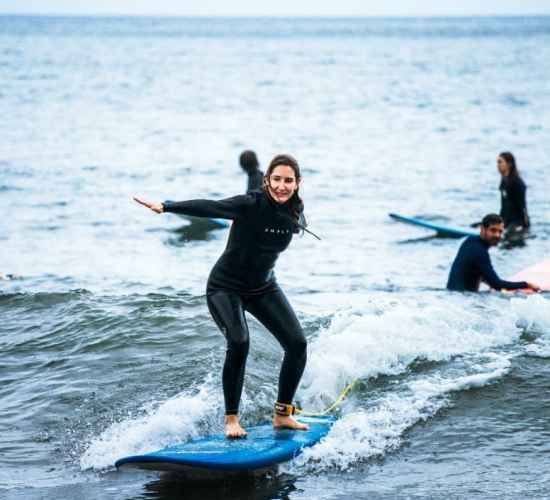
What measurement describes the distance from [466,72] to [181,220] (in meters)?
54.1

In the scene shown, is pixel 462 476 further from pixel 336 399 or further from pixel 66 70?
pixel 66 70

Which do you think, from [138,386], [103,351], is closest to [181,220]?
[103,351]

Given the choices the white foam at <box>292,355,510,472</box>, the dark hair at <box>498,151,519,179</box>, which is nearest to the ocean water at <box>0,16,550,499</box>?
the white foam at <box>292,355,510,472</box>

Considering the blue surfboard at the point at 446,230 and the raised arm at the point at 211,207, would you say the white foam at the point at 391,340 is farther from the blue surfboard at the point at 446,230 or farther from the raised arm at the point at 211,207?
the blue surfboard at the point at 446,230

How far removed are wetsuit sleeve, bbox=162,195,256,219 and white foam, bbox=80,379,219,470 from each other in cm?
183

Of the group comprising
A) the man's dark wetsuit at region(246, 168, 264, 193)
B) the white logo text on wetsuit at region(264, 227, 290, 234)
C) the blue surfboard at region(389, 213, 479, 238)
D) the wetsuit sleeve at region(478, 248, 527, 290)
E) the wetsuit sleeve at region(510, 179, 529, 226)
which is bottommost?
the blue surfboard at region(389, 213, 479, 238)

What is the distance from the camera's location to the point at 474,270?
440 inches

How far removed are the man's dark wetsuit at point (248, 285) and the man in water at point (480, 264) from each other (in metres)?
4.53

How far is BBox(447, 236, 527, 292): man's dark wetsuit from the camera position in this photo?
10.8 m

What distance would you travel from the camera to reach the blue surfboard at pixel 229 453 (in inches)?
245

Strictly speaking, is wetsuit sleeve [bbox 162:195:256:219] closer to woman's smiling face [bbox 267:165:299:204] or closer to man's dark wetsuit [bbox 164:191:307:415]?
man's dark wetsuit [bbox 164:191:307:415]

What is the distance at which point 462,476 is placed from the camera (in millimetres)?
6504

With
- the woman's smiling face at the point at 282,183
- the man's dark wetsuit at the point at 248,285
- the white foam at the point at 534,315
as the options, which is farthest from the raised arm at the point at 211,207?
the white foam at the point at 534,315

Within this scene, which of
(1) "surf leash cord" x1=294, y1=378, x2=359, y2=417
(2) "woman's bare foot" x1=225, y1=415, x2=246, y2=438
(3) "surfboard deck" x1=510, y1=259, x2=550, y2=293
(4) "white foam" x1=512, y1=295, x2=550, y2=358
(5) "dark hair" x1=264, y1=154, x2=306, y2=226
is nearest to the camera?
(5) "dark hair" x1=264, y1=154, x2=306, y2=226
